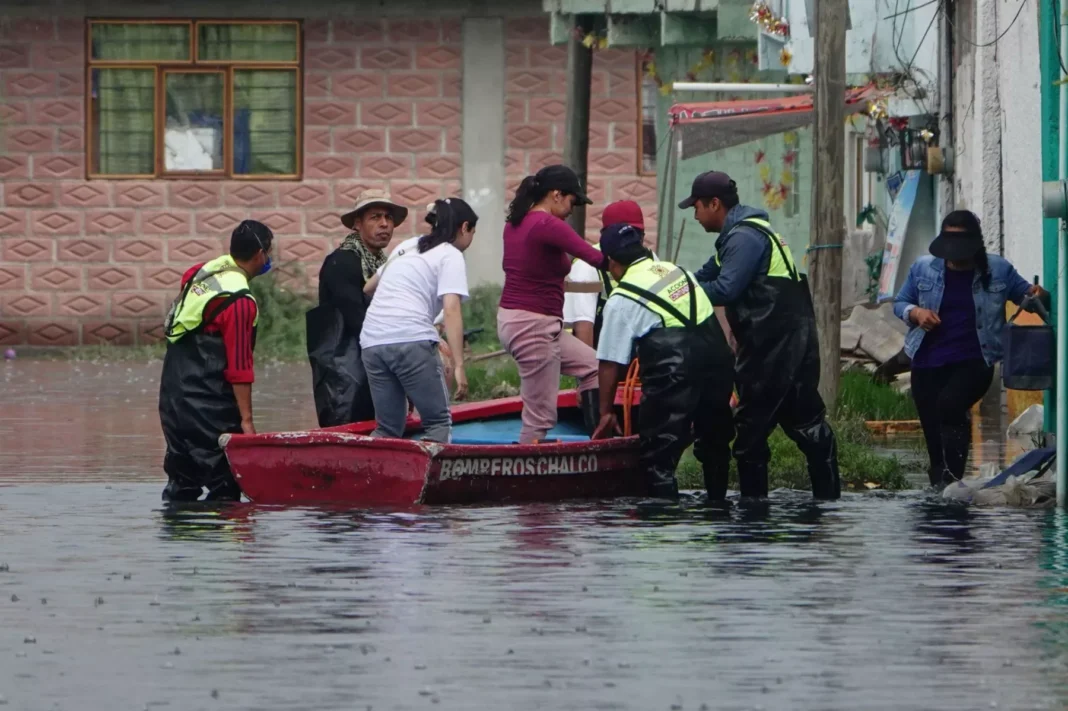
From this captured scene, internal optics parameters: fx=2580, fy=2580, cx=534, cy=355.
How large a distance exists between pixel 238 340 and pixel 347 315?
123 centimetres

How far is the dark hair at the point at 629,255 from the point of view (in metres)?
13.9

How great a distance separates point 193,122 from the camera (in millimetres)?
32969

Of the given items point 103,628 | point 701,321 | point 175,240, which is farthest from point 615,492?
point 175,240

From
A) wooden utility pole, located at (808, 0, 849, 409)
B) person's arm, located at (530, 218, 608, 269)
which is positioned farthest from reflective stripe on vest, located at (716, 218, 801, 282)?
wooden utility pole, located at (808, 0, 849, 409)

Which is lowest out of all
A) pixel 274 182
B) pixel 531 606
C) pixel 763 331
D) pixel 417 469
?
pixel 531 606

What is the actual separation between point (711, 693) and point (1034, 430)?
941cm

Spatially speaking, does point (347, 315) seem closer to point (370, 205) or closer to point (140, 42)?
point (370, 205)

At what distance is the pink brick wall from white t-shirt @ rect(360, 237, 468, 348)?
1797cm

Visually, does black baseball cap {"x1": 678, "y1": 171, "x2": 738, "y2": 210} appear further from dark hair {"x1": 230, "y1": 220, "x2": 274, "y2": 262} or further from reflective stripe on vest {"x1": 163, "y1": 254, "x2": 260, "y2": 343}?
reflective stripe on vest {"x1": 163, "y1": 254, "x2": 260, "y2": 343}

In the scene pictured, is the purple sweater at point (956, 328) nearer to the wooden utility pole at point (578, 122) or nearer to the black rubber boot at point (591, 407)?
the black rubber boot at point (591, 407)

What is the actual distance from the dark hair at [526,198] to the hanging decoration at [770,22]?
31.0ft

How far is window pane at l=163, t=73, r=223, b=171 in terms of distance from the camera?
3284 centimetres

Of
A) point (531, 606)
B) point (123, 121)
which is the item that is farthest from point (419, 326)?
point (123, 121)

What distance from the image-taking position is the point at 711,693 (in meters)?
8.09
